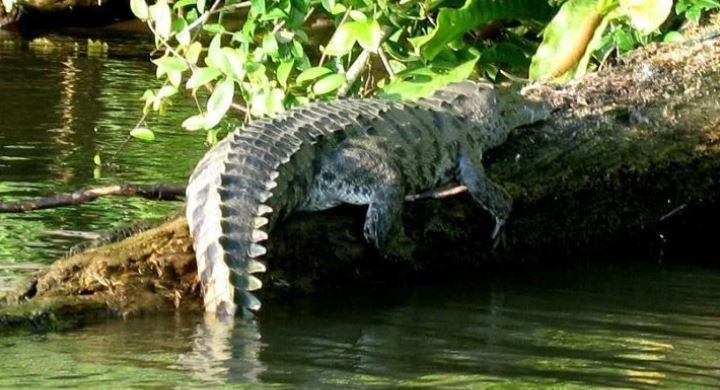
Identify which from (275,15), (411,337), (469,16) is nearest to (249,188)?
(411,337)

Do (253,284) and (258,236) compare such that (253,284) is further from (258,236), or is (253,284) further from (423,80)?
(423,80)

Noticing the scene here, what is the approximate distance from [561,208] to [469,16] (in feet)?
6.06

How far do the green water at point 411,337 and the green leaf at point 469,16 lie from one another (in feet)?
5.41

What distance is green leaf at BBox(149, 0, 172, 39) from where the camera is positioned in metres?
7.51

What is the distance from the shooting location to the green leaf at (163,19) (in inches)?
296

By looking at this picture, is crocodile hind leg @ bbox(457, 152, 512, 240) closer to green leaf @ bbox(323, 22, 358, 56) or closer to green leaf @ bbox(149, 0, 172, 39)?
green leaf @ bbox(323, 22, 358, 56)

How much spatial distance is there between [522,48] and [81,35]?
8.92 metres

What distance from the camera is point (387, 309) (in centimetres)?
573

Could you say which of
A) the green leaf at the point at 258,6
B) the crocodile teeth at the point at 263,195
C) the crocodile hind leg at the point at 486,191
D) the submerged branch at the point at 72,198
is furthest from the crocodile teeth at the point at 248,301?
the green leaf at the point at 258,6

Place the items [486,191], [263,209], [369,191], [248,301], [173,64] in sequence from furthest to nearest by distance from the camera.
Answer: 1. [173,64]
2. [486,191]
3. [369,191]
4. [263,209]
5. [248,301]

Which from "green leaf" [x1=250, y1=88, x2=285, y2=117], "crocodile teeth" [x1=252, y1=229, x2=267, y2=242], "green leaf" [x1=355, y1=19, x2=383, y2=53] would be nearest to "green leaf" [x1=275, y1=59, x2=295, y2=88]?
"green leaf" [x1=250, y1=88, x2=285, y2=117]

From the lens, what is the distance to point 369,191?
597cm

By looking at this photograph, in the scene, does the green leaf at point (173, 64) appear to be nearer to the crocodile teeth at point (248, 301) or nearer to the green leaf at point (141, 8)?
the green leaf at point (141, 8)

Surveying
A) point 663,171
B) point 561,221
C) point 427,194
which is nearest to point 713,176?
point 663,171
